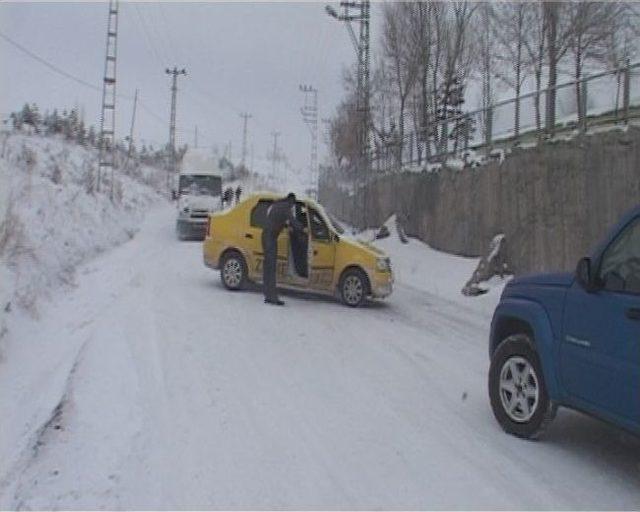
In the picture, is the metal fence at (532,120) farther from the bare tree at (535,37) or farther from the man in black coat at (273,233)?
the bare tree at (535,37)

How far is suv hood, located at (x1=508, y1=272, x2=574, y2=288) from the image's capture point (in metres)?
5.41

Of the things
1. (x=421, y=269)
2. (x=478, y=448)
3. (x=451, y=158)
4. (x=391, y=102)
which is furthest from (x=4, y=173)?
(x=391, y=102)

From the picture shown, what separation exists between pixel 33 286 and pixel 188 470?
7589mm

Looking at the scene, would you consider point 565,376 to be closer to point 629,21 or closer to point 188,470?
point 188,470

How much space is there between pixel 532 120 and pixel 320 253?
746 centimetres

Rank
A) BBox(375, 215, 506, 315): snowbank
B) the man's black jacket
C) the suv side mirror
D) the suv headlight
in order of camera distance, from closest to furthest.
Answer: the suv side mirror < the man's black jacket < the suv headlight < BBox(375, 215, 506, 315): snowbank

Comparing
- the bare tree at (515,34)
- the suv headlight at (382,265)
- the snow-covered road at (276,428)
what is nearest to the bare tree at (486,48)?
the bare tree at (515,34)

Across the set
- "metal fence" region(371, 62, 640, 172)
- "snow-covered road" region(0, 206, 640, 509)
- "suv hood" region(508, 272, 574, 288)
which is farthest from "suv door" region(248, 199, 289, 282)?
"suv hood" region(508, 272, 574, 288)

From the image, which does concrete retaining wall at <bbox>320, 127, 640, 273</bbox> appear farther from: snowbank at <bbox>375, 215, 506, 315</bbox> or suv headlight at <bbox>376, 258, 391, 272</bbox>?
suv headlight at <bbox>376, 258, 391, 272</bbox>

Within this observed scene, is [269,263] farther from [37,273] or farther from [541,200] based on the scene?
[541,200]

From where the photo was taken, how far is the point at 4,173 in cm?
1873

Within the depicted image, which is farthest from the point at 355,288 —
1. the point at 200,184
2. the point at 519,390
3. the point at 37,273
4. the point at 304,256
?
the point at 200,184

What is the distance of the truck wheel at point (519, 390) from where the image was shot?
18.3 feet

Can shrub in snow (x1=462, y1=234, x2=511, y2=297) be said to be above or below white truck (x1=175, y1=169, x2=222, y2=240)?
below
